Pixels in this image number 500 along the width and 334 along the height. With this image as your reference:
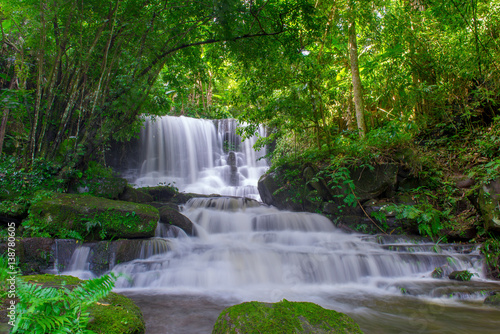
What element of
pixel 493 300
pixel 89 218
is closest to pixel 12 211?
pixel 89 218

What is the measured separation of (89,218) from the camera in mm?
5188

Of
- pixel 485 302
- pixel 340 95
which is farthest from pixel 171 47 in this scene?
pixel 485 302

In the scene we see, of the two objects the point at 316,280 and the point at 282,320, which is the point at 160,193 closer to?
the point at 316,280

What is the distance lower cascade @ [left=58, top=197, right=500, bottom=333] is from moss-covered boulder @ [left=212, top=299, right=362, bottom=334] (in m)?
1.18

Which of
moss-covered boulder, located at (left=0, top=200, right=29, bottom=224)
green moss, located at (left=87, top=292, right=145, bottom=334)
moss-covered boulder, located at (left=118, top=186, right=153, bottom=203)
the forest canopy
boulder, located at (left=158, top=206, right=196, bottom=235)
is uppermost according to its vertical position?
the forest canopy

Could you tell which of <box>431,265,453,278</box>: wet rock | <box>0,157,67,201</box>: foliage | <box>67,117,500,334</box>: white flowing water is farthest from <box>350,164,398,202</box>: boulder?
<box>0,157,67,201</box>: foliage

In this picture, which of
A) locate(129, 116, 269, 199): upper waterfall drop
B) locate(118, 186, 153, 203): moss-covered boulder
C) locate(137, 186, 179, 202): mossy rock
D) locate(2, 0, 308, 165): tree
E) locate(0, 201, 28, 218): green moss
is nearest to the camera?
locate(0, 201, 28, 218): green moss

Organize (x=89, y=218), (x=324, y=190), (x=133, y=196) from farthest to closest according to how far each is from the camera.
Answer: (x=324, y=190)
(x=133, y=196)
(x=89, y=218)

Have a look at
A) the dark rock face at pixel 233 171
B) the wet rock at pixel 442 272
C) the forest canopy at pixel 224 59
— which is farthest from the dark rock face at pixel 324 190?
the dark rock face at pixel 233 171

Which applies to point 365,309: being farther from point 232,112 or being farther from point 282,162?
point 232,112

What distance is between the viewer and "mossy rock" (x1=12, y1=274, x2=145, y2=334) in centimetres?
195

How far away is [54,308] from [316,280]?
4136 millimetres

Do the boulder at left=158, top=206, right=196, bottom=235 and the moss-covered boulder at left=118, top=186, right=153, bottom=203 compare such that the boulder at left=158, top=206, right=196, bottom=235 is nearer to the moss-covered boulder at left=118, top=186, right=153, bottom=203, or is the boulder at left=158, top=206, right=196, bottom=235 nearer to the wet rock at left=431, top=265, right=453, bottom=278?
the moss-covered boulder at left=118, top=186, right=153, bottom=203

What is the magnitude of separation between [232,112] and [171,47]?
15.4 meters
